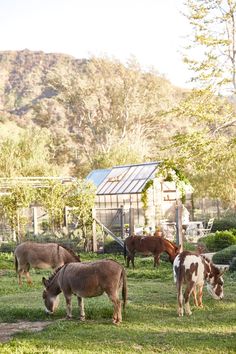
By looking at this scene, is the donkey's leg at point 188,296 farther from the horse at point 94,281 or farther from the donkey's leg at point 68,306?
the donkey's leg at point 68,306

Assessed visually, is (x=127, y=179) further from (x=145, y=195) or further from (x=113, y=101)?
(x=113, y=101)

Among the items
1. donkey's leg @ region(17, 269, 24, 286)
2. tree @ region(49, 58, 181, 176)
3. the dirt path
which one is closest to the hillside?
tree @ region(49, 58, 181, 176)

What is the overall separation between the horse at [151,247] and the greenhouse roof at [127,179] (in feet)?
41.3

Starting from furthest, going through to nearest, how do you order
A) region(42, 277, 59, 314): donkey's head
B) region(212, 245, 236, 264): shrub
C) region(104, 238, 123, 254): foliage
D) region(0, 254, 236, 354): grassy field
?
region(104, 238, 123, 254): foliage < region(212, 245, 236, 264): shrub < region(42, 277, 59, 314): donkey's head < region(0, 254, 236, 354): grassy field

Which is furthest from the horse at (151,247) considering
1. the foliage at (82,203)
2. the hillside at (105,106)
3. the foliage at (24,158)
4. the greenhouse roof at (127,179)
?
the hillside at (105,106)

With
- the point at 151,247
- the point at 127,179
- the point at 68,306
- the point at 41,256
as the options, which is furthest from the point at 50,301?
the point at 127,179

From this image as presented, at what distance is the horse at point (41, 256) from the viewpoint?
16984 mm

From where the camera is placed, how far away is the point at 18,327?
11539mm

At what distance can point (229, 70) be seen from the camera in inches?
850

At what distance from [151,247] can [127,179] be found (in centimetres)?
1589

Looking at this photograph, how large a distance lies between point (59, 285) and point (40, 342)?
7.90 ft

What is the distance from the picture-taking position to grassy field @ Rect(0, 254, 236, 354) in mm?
9359

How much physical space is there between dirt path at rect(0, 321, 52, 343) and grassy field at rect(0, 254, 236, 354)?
208 millimetres

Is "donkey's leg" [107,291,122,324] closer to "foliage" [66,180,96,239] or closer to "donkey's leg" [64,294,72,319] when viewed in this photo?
"donkey's leg" [64,294,72,319]
